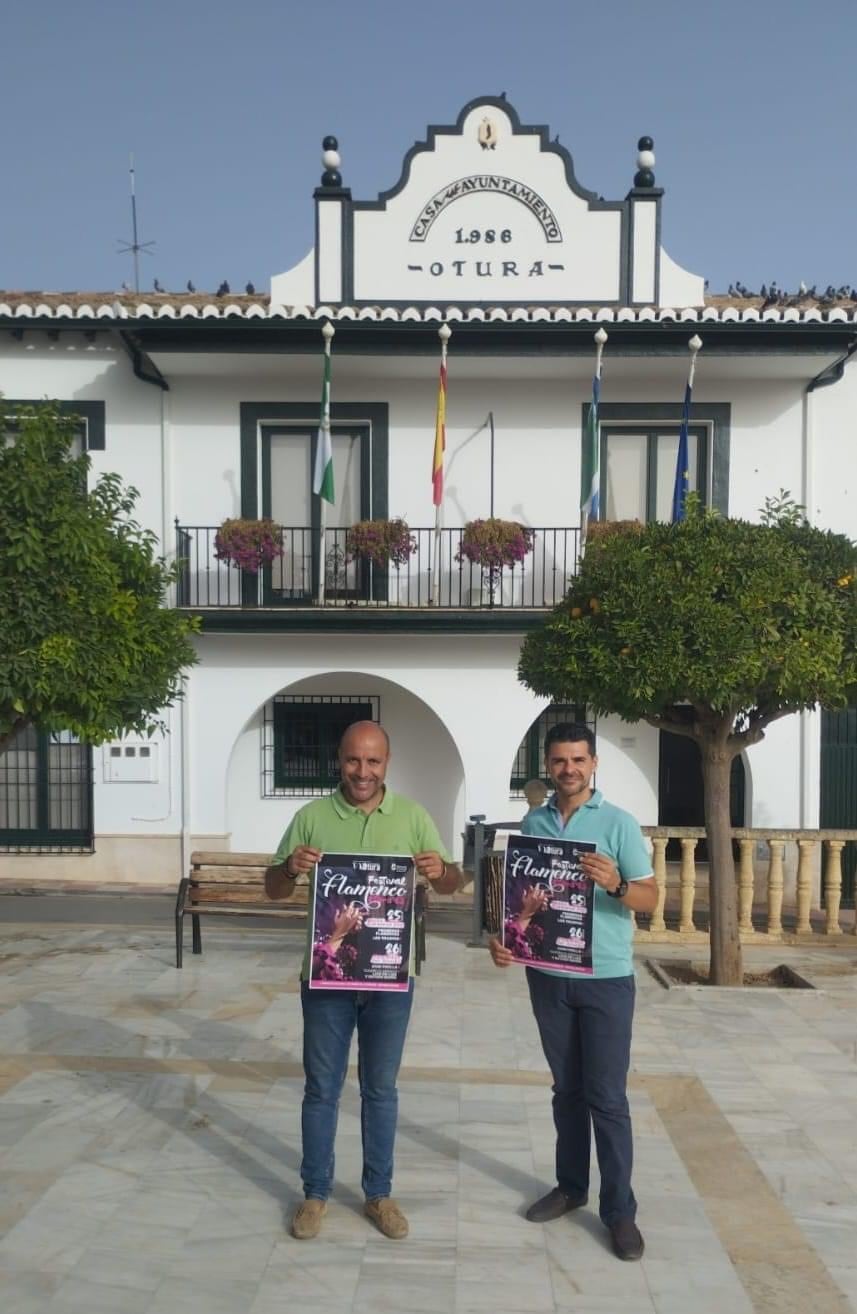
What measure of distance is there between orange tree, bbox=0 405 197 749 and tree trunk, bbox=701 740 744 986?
4.13m

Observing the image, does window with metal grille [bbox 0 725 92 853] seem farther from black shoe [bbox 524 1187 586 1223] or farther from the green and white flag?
black shoe [bbox 524 1187 586 1223]

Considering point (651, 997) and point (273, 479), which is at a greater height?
point (273, 479)

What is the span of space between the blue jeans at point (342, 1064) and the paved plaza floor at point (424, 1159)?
1.06 feet

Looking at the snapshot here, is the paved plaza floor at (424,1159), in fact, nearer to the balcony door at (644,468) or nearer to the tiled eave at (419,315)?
the balcony door at (644,468)

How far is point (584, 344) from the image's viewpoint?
11672mm

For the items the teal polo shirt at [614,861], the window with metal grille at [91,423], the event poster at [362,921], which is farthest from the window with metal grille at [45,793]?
the teal polo shirt at [614,861]

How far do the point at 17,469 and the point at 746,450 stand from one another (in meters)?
8.72

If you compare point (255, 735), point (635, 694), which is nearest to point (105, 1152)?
point (635, 694)

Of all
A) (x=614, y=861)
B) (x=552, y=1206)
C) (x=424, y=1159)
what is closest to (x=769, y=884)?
(x=424, y=1159)

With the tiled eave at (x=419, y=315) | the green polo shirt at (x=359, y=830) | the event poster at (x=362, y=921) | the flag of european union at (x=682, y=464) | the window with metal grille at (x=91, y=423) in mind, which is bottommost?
the event poster at (x=362, y=921)

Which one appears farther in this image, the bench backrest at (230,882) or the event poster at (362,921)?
the bench backrest at (230,882)

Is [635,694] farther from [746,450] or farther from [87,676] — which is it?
[746,450]

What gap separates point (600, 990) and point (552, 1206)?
96 cm

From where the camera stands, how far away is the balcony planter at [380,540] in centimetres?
1171
